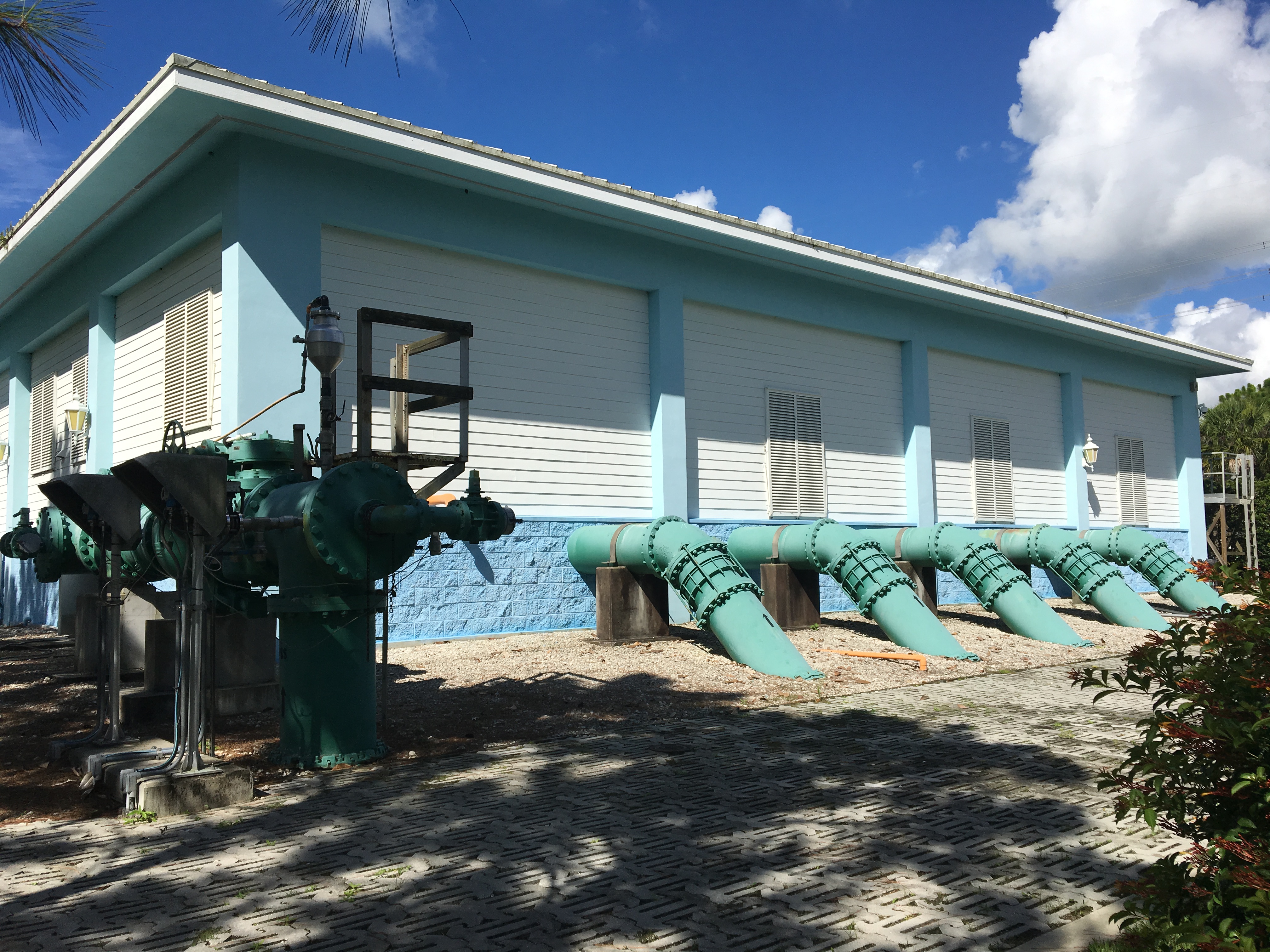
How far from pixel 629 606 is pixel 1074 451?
13.6 metres

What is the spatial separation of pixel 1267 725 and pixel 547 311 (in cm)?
1131

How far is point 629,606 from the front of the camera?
11.2 metres

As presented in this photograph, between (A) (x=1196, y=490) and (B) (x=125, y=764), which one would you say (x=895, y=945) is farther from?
(A) (x=1196, y=490)

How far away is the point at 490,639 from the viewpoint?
1169 centimetres

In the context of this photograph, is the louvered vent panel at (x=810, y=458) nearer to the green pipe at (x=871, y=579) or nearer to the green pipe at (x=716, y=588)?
the green pipe at (x=871, y=579)

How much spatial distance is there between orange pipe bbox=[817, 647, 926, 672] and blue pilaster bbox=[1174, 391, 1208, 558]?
1676cm

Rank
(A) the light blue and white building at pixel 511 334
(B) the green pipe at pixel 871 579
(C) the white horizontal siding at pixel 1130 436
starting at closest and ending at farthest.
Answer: (A) the light blue and white building at pixel 511 334 → (B) the green pipe at pixel 871 579 → (C) the white horizontal siding at pixel 1130 436

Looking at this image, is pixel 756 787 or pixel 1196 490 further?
pixel 1196 490

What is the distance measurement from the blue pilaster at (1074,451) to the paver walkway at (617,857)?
51.3 feet

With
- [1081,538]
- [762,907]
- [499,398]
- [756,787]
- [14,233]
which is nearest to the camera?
[762,907]

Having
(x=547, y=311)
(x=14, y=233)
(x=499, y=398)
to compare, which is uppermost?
(x=14, y=233)

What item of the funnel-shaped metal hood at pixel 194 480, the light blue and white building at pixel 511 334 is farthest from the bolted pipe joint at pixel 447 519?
the light blue and white building at pixel 511 334

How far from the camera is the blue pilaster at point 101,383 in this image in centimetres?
1385

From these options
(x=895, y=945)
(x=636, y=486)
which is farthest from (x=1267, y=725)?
(x=636, y=486)
